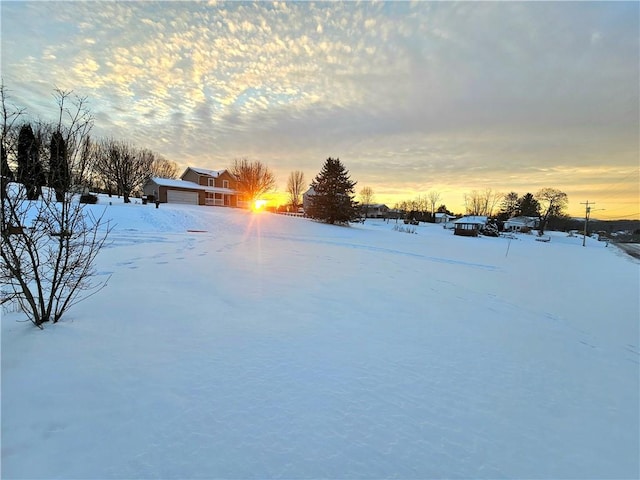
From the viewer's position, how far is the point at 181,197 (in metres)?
36.3

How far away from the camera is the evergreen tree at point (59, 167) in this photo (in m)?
3.86

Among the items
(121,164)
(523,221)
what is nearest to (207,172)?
(121,164)

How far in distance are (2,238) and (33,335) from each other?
121 cm

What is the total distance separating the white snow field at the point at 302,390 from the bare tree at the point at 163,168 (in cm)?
5214

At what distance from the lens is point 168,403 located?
2.75m

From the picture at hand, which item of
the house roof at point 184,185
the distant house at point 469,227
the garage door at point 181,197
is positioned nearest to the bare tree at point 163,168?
the house roof at point 184,185

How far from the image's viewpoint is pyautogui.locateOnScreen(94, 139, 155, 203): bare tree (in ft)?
119

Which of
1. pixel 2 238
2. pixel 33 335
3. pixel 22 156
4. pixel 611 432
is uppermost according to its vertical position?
pixel 22 156

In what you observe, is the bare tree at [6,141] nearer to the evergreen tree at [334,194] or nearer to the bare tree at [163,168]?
the evergreen tree at [334,194]

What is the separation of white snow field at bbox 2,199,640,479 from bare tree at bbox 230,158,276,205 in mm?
40946

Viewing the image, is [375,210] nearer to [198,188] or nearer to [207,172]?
[207,172]

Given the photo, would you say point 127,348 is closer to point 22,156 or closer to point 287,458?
point 287,458

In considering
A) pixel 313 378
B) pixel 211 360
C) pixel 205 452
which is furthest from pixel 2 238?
pixel 313 378

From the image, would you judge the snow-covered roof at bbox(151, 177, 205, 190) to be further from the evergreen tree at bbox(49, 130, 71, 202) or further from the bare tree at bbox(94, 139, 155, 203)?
the evergreen tree at bbox(49, 130, 71, 202)
